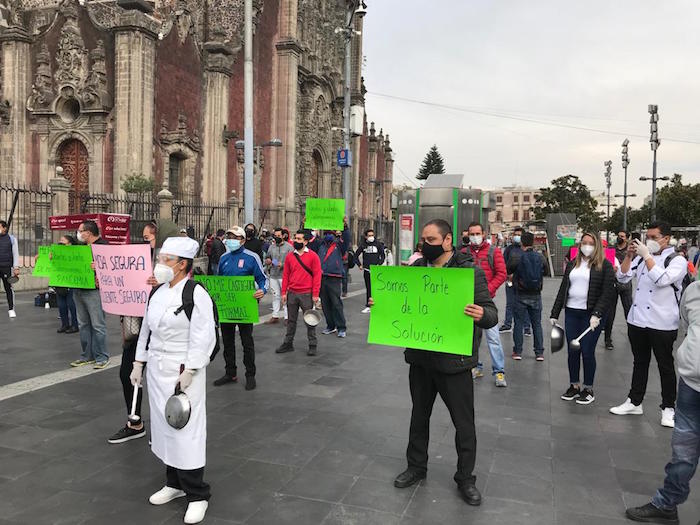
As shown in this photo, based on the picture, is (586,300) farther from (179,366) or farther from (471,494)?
(179,366)

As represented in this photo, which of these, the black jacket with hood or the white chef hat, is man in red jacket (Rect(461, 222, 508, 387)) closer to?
the black jacket with hood

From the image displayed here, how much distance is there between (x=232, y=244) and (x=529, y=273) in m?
4.36

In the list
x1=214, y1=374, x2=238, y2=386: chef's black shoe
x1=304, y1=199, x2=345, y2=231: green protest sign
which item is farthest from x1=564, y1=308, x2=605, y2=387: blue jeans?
A: x1=304, y1=199, x2=345, y2=231: green protest sign

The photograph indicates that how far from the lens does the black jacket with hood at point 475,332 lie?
398 cm

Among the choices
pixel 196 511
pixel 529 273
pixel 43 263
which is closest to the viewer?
pixel 196 511

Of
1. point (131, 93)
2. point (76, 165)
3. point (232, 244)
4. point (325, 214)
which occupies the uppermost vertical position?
point (131, 93)

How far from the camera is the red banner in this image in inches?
415

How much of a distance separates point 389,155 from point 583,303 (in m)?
53.1

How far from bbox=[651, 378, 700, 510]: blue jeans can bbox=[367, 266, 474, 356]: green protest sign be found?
138 cm

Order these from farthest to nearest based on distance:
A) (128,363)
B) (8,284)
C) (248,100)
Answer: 1. (248,100)
2. (8,284)
3. (128,363)

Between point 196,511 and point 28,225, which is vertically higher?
point 28,225

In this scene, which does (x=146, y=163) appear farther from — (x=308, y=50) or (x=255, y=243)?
(x=308, y=50)

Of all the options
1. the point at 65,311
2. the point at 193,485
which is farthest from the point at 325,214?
the point at 193,485

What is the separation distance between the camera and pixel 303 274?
891 centimetres
